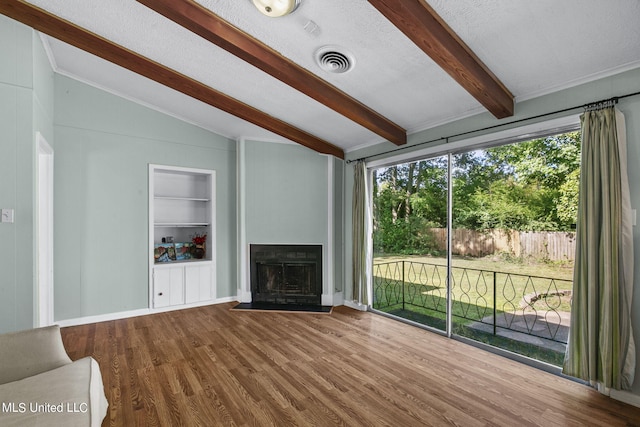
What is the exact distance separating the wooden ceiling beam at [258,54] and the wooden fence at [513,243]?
61.0 inches

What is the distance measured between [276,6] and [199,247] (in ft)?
12.6

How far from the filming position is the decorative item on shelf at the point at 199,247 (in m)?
4.95

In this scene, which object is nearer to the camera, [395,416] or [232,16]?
[395,416]

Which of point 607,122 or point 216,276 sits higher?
point 607,122

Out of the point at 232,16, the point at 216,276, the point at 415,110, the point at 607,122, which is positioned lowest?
the point at 216,276

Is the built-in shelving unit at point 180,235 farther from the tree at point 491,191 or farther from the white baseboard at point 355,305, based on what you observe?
the tree at point 491,191

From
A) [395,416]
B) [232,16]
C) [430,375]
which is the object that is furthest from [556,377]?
[232,16]

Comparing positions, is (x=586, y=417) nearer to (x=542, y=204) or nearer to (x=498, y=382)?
(x=498, y=382)

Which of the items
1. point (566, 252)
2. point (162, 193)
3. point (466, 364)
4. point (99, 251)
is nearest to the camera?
point (466, 364)

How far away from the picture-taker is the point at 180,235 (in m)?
5.04

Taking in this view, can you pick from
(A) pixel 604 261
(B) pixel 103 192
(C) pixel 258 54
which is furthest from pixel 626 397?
(B) pixel 103 192

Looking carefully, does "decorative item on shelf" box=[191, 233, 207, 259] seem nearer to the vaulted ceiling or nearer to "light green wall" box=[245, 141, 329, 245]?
"light green wall" box=[245, 141, 329, 245]

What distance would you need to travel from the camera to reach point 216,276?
16.1ft

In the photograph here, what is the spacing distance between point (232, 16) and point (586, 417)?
3731 mm
